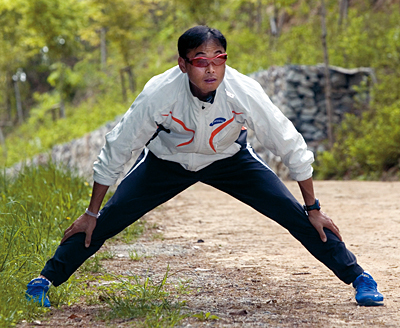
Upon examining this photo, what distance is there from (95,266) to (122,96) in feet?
70.8

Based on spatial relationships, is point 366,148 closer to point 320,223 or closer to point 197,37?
point 320,223

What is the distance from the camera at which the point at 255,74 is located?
1488 centimetres

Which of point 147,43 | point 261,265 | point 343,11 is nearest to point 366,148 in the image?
point 261,265

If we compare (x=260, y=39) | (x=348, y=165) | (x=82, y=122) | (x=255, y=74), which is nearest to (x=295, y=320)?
(x=348, y=165)

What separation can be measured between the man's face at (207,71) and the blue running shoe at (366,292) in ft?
4.79

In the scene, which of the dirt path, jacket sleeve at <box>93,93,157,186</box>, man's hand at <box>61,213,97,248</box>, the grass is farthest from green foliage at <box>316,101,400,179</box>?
man's hand at <box>61,213,97,248</box>

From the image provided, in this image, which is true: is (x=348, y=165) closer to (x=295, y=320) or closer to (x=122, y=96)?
(x=295, y=320)

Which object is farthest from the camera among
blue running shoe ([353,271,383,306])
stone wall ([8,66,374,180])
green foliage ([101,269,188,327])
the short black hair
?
stone wall ([8,66,374,180])

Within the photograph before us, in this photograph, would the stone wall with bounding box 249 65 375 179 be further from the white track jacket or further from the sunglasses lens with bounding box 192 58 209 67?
the sunglasses lens with bounding box 192 58 209 67

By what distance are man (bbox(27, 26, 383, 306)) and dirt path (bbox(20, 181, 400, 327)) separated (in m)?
0.30

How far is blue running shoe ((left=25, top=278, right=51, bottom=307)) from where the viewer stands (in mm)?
3029

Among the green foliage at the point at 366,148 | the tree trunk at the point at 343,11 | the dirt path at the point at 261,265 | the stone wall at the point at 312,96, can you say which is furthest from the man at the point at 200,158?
the tree trunk at the point at 343,11

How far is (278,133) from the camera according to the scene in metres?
2.99

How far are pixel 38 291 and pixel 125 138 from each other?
1.03 meters
